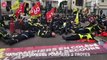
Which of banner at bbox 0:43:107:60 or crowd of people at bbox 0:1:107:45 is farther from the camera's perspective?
crowd of people at bbox 0:1:107:45

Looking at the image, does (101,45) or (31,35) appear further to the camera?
(31,35)

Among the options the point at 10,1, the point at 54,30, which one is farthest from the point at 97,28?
the point at 10,1

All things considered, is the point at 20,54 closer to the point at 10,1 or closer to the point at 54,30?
the point at 54,30

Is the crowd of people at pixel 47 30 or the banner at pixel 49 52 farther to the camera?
the crowd of people at pixel 47 30

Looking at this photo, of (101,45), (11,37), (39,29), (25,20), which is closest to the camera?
(101,45)

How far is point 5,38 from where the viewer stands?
15.3 meters

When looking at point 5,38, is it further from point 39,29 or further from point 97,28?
point 97,28

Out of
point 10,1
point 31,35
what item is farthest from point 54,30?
point 10,1

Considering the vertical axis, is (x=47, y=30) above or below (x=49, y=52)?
below

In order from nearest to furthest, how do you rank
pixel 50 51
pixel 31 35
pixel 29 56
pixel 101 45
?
pixel 29 56
pixel 50 51
pixel 101 45
pixel 31 35

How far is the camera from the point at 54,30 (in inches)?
757

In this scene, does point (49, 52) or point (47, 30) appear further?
point (47, 30)

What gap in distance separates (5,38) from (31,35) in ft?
7.49

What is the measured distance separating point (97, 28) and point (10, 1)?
31.8 metres
